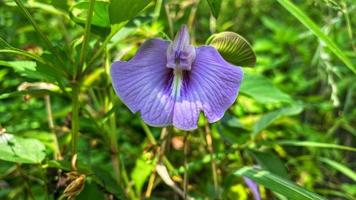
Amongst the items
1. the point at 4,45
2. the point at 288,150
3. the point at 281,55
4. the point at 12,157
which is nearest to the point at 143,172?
the point at 12,157

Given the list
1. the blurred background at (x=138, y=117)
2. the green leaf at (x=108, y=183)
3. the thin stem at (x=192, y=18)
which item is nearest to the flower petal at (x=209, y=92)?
the blurred background at (x=138, y=117)

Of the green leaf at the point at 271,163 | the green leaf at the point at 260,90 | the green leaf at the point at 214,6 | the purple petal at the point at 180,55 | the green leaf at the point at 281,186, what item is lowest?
the green leaf at the point at 271,163

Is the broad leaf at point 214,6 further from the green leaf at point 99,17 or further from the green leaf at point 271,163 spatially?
the green leaf at point 271,163

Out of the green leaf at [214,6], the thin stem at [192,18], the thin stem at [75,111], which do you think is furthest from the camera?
the thin stem at [192,18]

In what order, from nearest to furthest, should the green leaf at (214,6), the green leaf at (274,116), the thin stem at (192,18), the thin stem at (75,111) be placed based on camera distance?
1. the green leaf at (214,6)
2. the thin stem at (75,111)
3. the green leaf at (274,116)
4. the thin stem at (192,18)

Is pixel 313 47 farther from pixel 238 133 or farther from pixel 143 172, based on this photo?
pixel 143 172

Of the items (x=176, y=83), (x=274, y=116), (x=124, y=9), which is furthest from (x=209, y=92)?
(x=274, y=116)

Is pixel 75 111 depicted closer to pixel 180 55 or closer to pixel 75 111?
pixel 75 111
